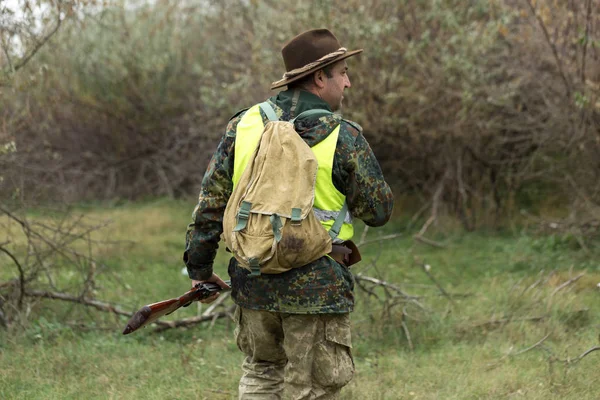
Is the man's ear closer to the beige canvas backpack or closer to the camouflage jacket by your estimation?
the camouflage jacket

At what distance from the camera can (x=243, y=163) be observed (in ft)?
11.7

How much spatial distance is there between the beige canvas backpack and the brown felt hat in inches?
11.7

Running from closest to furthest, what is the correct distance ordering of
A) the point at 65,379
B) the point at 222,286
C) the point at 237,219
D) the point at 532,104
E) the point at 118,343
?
1. the point at 237,219
2. the point at 222,286
3. the point at 65,379
4. the point at 118,343
5. the point at 532,104

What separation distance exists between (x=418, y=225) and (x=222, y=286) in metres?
8.14

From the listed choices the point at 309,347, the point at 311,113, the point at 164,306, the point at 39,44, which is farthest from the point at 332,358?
the point at 39,44

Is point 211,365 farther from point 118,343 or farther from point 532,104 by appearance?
point 532,104

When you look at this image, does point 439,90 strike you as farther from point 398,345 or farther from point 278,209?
point 278,209

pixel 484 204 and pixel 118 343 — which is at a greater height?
pixel 118 343

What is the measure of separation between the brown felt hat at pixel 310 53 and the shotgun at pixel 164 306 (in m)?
0.99

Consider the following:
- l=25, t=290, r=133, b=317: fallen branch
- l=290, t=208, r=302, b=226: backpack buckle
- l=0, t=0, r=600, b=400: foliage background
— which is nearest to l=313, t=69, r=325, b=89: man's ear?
l=290, t=208, r=302, b=226: backpack buckle

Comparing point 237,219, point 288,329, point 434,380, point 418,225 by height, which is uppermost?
point 237,219

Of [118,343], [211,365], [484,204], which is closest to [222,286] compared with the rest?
[211,365]

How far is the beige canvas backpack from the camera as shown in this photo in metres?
3.35

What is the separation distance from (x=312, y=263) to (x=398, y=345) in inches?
112
